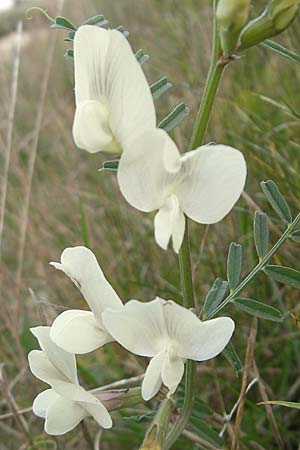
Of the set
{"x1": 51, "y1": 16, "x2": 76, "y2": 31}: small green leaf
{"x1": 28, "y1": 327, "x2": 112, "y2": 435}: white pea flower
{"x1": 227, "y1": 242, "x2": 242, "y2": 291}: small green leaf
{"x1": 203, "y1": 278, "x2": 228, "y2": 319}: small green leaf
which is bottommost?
{"x1": 28, "y1": 327, "x2": 112, "y2": 435}: white pea flower

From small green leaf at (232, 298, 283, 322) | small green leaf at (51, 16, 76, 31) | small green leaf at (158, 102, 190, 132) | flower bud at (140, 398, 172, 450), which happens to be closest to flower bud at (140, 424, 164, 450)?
flower bud at (140, 398, 172, 450)

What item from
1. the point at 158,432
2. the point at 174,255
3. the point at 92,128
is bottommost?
the point at 174,255

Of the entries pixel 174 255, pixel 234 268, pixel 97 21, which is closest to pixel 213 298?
pixel 234 268

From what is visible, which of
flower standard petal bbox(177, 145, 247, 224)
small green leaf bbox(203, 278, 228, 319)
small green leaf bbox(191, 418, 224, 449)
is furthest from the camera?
small green leaf bbox(191, 418, 224, 449)

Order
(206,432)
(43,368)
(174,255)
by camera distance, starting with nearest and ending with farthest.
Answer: (43,368), (206,432), (174,255)

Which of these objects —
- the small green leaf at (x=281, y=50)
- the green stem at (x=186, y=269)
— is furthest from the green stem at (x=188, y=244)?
the small green leaf at (x=281, y=50)

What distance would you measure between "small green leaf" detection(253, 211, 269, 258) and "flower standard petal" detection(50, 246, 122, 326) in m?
0.12

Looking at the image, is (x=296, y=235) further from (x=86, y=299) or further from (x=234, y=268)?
(x=86, y=299)

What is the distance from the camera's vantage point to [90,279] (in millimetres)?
448

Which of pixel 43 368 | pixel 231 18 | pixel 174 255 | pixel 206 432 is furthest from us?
pixel 174 255

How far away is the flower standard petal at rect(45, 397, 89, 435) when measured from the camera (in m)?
0.47

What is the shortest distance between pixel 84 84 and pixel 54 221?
0.99 m

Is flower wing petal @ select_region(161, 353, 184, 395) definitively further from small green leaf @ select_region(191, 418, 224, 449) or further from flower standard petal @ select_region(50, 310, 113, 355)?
small green leaf @ select_region(191, 418, 224, 449)

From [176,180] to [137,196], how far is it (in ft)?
0.08
